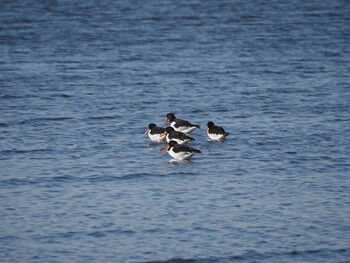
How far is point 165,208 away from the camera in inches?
829

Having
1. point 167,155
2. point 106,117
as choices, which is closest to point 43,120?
point 106,117

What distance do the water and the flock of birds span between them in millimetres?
383

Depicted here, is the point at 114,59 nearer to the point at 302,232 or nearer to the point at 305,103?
the point at 305,103

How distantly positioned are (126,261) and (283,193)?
6.25 metres

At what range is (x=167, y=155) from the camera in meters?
27.2

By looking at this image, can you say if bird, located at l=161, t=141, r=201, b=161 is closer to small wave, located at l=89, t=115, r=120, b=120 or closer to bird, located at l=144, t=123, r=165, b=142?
bird, located at l=144, t=123, r=165, b=142

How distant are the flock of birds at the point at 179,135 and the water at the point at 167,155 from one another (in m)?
0.38

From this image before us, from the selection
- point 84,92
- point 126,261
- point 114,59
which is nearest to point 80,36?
point 114,59

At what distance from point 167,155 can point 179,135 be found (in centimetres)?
108

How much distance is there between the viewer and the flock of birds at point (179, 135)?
25797 mm

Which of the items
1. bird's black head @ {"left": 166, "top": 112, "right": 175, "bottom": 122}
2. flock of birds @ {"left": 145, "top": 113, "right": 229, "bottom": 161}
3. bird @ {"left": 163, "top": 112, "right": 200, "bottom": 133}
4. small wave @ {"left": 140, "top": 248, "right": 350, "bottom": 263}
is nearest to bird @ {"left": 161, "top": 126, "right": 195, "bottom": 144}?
flock of birds @ {"left": 145, "top": 113, "right": 229, "bottom": 161}

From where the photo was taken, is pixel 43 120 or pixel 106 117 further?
pixel 106 117

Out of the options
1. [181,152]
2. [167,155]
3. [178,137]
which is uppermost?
[178,137]

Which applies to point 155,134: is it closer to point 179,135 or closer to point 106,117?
point 179,135
